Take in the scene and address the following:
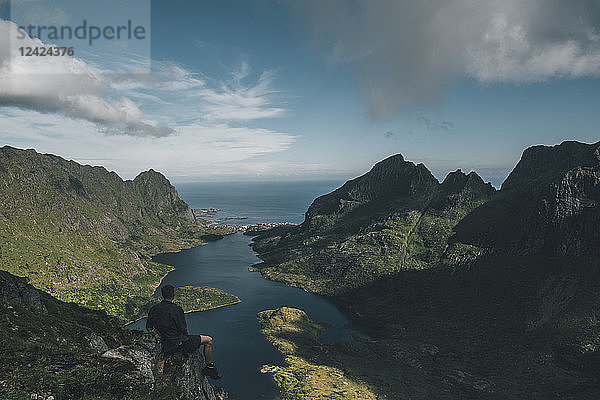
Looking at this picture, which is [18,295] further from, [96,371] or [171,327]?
[171,327]

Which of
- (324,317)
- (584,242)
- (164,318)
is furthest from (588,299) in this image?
(164,318)

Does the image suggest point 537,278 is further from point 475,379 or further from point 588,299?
point 475,379

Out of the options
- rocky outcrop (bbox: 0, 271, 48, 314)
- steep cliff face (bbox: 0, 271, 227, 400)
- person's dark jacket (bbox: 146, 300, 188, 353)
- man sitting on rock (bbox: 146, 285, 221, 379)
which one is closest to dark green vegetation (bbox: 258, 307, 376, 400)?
rocky outcrop (bbox: 0, 271, 48, 314)

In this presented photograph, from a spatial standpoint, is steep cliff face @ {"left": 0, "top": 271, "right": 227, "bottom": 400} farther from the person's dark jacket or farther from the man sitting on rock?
the person's dark jacket

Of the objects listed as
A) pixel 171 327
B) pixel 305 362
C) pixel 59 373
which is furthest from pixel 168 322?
pixel 305 362

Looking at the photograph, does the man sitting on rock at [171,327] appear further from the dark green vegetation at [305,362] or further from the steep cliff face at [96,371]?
the dark green vegetation at [305,362]

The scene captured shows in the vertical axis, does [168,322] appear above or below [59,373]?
above

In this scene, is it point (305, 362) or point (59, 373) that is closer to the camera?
point (59, 373)
